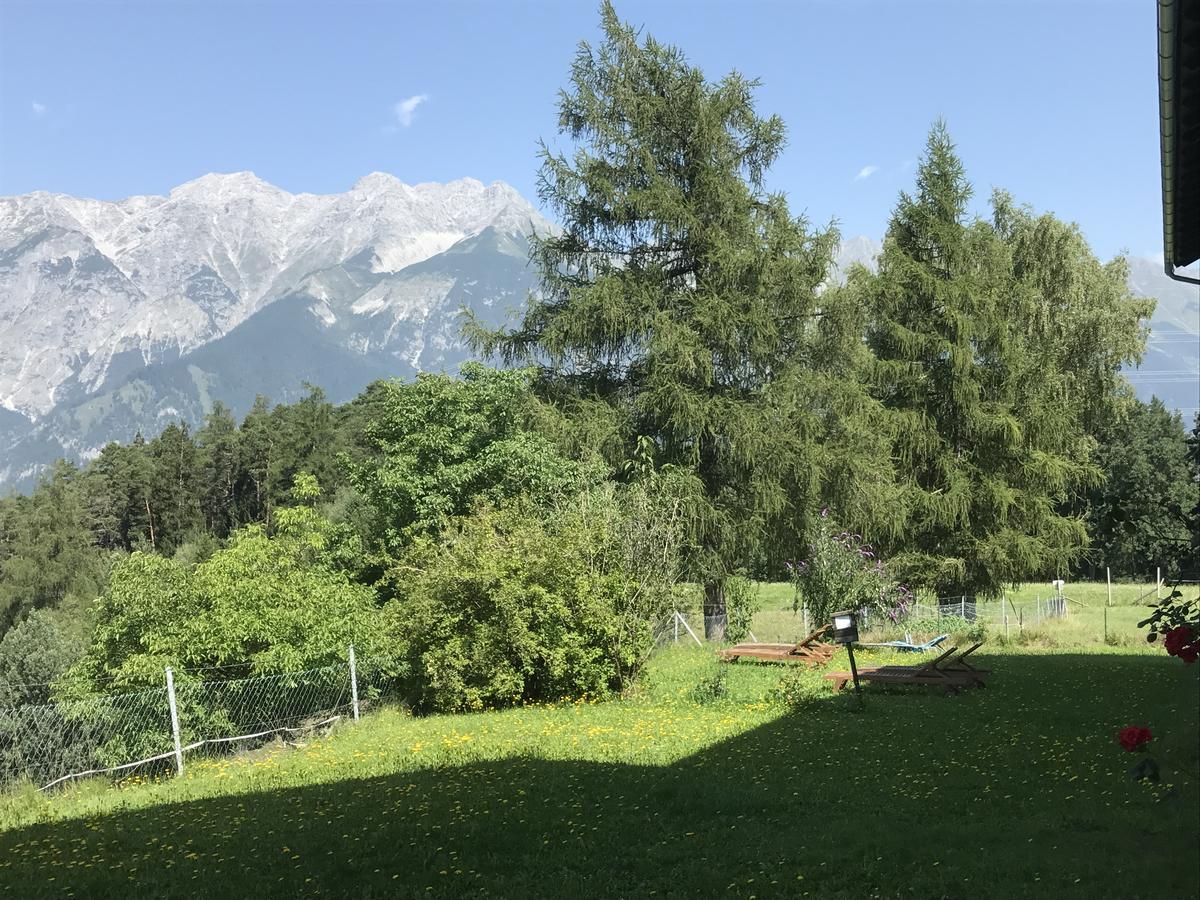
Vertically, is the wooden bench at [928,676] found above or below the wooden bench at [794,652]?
above

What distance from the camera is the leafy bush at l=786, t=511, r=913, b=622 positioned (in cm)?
2117

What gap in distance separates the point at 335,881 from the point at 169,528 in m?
73.9

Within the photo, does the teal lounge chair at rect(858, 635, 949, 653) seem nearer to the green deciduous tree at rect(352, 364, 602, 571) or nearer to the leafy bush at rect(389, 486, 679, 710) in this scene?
the leafy bush at rect(389, 486, 679, 710)

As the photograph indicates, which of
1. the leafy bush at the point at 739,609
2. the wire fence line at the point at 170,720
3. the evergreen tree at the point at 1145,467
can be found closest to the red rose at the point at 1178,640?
the wire fence line at the point at 170,720

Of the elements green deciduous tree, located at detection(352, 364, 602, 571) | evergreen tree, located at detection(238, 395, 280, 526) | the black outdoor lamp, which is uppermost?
evergreen tree, located at detection(238, 395, 280, 526)

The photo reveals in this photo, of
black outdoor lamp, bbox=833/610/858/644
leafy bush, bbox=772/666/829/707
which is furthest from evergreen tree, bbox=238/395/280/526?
black outdoor lamp, bbox=833/610/858/644

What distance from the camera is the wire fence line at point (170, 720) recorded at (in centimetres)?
1213

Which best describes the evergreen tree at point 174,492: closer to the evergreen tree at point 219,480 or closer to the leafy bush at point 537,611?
the evergreen tree at point 219,480

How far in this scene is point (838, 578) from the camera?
2117cm

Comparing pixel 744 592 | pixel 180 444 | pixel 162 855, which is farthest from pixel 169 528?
pixel 162 855

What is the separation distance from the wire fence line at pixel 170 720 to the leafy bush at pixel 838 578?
10300 mm

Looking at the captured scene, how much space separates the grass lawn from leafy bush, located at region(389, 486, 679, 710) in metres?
2.50

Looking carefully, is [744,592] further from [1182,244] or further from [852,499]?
[1182,244]

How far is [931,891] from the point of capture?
5.42 metres
